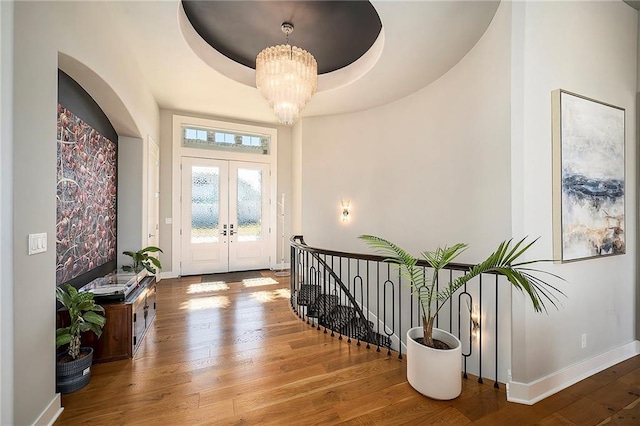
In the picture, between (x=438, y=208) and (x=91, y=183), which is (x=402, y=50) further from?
(x=91, y=183)

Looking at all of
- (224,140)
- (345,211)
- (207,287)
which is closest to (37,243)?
(207,287)

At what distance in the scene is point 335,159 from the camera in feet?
17.6

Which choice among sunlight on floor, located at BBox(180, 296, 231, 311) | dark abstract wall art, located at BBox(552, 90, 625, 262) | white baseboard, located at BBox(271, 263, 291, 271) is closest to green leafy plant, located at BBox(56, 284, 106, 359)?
sunlight on floor, located at BBox(180, 296, 231, 311)

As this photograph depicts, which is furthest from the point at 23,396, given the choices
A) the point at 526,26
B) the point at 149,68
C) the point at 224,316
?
the point at 526,26

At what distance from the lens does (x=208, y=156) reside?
5746mm

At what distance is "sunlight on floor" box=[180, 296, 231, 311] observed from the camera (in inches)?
153

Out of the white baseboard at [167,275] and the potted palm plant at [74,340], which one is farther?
the white baseboard at [167,275]

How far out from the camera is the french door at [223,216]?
5.65m

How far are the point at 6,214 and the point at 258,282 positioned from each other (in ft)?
13.8

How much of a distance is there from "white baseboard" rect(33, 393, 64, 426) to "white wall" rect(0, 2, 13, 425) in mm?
295

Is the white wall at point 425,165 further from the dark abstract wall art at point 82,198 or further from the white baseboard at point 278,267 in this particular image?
the dark abstract wall art at point 82,198

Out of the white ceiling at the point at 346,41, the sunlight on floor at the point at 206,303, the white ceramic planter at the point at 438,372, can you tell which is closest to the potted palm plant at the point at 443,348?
the white ceramic planter at the point at 438,372

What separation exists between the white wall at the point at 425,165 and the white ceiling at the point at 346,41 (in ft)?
0.60

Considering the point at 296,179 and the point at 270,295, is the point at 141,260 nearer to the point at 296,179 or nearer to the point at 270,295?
the point at 270,295
